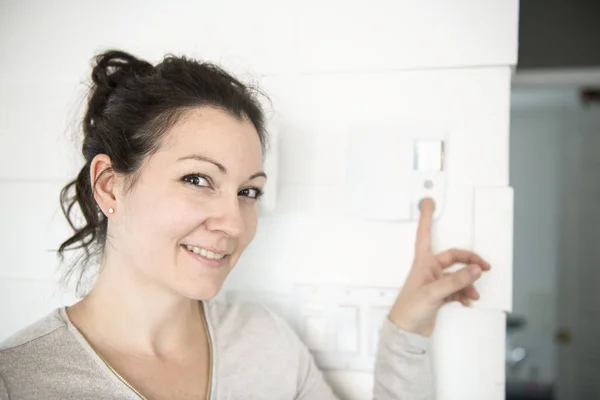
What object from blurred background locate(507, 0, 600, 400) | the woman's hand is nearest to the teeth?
the woman's hand

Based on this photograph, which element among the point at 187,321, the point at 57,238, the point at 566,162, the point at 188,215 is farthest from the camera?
the point at 566,162

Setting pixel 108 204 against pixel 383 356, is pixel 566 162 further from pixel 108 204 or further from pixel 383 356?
pixel 108 204

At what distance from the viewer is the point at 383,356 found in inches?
33.7

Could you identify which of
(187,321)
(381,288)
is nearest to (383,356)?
(381,288)

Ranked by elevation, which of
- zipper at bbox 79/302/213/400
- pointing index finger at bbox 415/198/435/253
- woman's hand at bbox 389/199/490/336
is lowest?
zipper at bbox 79/302/213/400

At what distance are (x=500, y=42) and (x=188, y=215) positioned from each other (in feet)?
2.04

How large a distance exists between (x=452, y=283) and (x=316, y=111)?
0.41 metres

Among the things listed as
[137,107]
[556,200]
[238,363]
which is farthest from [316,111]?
[556,200]

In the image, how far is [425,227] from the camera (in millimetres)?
849

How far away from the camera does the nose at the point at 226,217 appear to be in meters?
0.71

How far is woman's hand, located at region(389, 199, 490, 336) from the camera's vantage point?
79 centimetres

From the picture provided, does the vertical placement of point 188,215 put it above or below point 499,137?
below

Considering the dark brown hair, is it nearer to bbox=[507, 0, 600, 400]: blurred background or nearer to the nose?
the nose

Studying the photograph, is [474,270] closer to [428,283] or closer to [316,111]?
[428,283]
